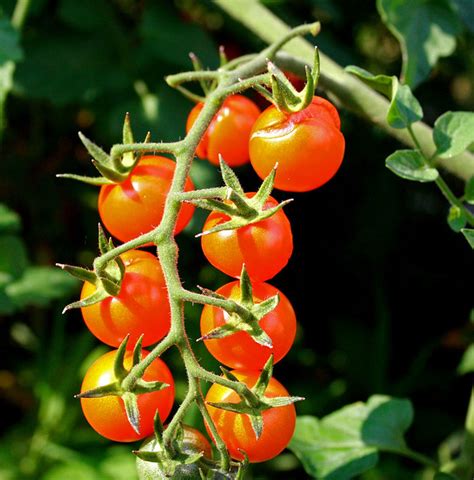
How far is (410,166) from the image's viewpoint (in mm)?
955

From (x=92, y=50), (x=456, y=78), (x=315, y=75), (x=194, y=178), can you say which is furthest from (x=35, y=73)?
(x=456, y=78)

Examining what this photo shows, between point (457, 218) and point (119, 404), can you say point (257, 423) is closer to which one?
point (119, 404)

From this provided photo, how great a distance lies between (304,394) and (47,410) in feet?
1.91

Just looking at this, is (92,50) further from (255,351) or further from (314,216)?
(255,351)

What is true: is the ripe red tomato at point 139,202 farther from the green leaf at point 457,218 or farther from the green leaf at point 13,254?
the green leaf at point 13,254

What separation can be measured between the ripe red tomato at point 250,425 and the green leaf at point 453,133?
0.37 metres

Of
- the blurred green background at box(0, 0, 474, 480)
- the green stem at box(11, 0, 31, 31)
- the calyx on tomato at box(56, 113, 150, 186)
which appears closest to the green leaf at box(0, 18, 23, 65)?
the green stem at box(11, 0, 31, 31)

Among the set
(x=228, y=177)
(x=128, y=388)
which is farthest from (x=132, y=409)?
(x=228, y=177)

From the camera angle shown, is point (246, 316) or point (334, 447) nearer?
point (246, 316)

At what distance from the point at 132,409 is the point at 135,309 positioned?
11 centimetres

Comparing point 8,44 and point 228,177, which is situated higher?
point 228,177

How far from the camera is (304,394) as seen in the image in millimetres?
1839

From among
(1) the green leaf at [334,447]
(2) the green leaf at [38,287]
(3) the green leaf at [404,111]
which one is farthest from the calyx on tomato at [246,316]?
(2) the green leaf at [38,287]

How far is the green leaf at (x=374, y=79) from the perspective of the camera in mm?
947
